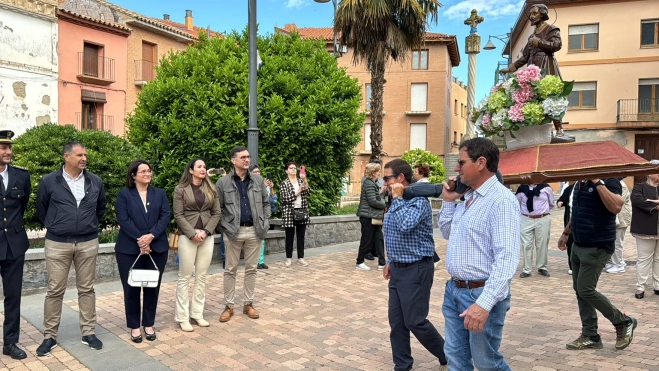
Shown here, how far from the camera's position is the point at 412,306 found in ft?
13.7

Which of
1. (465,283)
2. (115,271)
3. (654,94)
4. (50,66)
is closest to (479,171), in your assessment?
(465,283)

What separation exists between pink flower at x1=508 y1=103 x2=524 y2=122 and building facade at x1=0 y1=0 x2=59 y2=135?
75.5ft

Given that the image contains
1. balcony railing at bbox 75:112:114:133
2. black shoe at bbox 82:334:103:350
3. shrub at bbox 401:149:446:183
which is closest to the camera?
black shoe at bbox 82:334:103:350

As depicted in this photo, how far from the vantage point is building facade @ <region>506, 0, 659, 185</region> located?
2953 centimetres

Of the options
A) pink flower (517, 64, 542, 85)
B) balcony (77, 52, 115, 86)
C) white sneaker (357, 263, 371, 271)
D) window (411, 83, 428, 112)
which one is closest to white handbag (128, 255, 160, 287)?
pink flower (517, 64, 542, 85)

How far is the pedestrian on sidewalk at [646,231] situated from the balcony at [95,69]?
24.6 m

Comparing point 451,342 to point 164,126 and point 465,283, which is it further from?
point 164,126

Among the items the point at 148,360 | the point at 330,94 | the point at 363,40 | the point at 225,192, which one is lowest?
the point at 148,360

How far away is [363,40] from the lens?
15891 mm

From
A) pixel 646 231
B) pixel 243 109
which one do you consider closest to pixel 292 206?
pixel 243 109

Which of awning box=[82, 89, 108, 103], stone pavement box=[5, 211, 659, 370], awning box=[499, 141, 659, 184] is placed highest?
awning box=[82, 89, 108, 103]

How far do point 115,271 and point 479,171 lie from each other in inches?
254

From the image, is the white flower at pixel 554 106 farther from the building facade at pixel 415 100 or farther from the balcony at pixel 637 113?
the building facade at pixel 415 100

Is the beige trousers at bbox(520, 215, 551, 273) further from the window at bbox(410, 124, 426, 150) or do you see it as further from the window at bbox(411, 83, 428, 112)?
the window at bbox(411, 83, 428, 112)
